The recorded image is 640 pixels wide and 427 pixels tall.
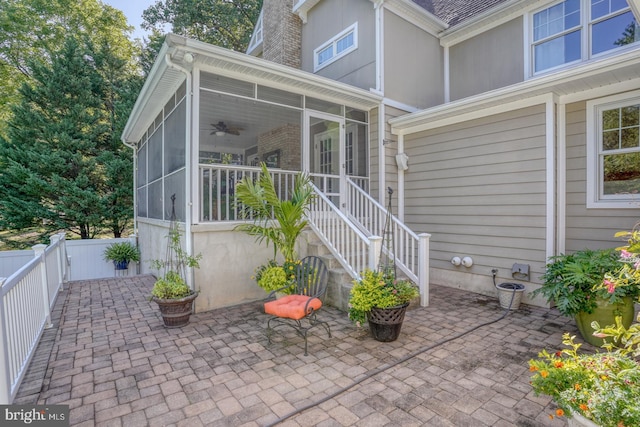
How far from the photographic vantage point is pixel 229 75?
16.4ft

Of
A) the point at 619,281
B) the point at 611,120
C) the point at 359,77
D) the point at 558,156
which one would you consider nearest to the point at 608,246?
the point at 558,156

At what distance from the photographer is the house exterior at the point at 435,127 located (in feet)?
15.2

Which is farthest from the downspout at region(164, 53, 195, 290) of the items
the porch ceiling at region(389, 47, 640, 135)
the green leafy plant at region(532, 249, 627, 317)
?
the green leafy plant at region(532, 249, 627, 317)

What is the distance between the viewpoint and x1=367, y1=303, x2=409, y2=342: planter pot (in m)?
3.52

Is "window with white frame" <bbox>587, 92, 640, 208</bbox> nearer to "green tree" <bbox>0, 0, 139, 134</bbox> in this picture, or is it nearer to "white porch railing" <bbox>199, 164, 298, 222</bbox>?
"white porch railing" <bbox>199, 164, 298, 222</bbox>

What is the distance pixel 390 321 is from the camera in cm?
353

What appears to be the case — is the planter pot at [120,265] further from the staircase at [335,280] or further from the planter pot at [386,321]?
the planter pot at [386,321]

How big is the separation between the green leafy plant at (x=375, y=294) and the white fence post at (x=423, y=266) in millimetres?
1191

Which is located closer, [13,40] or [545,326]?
[545,326]

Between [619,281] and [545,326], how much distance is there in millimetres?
2506

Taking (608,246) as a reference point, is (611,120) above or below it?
above

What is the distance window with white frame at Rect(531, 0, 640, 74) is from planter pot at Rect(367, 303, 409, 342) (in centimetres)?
572

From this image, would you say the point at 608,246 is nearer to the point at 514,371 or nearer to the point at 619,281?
the point at 514,371

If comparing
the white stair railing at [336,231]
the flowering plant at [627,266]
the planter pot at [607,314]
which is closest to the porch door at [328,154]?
the white stair railing at [336,231]
